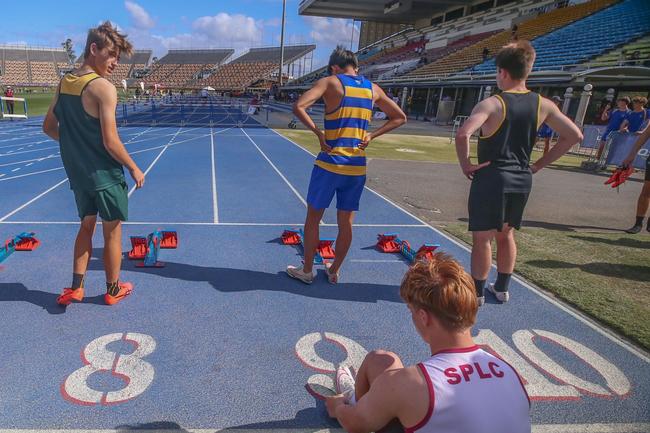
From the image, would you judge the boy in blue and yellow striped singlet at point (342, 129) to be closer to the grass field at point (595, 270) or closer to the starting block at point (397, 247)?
the starting block at point (397, 247)

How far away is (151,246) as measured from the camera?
435cm

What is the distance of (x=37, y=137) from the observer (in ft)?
45.0

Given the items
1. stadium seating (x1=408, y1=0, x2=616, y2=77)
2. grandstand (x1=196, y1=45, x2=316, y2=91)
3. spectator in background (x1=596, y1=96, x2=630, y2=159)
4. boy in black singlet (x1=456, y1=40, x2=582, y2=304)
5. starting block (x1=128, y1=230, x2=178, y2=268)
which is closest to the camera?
boy in black singlet (x1=456, y1=40, x2=582, y2=304)

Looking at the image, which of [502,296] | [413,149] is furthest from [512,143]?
[413,149]

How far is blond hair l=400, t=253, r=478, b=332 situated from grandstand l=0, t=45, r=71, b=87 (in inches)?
3885

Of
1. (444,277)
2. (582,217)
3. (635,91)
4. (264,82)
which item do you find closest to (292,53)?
(264,82)

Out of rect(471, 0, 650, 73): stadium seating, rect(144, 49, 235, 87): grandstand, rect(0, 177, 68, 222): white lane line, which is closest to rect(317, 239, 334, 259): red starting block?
rect(0, 177, 68, 222): white lane line

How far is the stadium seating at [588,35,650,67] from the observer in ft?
59.0

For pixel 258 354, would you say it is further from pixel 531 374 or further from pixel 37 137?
pixel 37 137

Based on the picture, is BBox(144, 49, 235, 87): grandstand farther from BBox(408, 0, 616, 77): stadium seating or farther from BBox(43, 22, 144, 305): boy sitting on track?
BBox(43, 22, 144, 305): boy sitting on track

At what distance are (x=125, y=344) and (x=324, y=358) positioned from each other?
4.65 feet

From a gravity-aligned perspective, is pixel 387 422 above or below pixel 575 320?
above

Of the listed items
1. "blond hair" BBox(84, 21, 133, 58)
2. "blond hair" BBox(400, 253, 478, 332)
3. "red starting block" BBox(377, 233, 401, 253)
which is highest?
→ "blond hair" BBox(84, 21, 133, 58)

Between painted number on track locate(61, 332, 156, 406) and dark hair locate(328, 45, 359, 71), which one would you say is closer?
painted number on track locate(61, 332, 156, 406)
